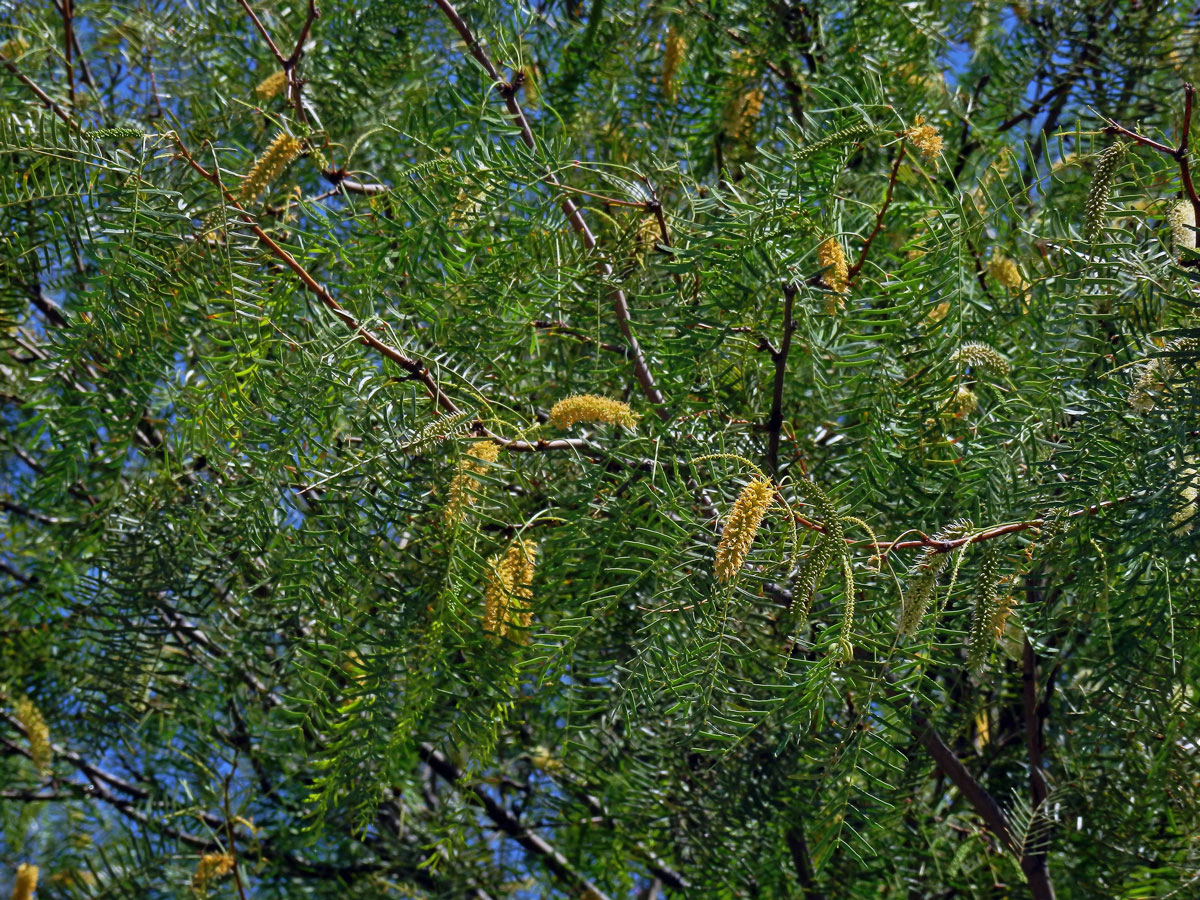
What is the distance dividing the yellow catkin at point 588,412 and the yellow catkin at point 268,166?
0.41m

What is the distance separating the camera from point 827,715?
1.66 meters

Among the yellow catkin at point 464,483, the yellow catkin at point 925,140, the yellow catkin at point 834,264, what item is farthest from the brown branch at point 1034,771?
the yellow catkin at point 464,483

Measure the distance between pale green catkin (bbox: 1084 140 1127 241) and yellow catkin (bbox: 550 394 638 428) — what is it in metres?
0.48

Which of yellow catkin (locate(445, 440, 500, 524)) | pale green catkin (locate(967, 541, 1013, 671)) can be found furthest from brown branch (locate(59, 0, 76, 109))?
pale green catkin (locate(967, 541, 1013, 671))

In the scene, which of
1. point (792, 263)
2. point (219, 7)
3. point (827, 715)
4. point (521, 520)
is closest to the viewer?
point (792, 263)

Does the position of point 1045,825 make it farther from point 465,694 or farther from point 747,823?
point 465,694

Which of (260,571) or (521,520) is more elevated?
(260,571)

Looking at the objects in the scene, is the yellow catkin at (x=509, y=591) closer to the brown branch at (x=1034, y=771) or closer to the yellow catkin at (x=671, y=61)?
the brown branch at (x=1034, y=771)

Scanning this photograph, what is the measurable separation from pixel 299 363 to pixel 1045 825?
46.1 inches

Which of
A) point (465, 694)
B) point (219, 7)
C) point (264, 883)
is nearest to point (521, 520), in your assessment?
point (465, 694)

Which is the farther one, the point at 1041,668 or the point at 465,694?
the point at 1041,668

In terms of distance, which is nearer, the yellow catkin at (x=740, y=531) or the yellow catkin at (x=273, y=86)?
the yellow catkin at (x=740, y=531)

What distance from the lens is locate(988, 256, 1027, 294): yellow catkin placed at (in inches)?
61.6

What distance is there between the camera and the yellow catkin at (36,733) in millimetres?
2217
